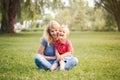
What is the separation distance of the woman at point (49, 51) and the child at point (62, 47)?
4.0 inches

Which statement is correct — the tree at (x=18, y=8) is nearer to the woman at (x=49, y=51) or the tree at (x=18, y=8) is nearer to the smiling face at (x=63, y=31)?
the woman at (x=49, y=51)

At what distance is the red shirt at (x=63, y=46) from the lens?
871cm

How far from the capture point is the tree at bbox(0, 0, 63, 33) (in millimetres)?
37125

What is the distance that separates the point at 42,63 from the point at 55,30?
0.86 meters

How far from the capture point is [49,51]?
28.9 feet

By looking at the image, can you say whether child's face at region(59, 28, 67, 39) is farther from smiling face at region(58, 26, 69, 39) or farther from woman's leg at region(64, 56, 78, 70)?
woman's leg at region(64, 56, 78, 70)

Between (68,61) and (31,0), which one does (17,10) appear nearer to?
(31,0)

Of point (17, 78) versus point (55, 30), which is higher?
point (55, 30)

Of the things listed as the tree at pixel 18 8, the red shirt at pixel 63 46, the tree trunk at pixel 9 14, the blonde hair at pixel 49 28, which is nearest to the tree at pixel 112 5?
the tree at pixel 18 8

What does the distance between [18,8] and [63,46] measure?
3137cm

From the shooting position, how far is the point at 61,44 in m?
8.74

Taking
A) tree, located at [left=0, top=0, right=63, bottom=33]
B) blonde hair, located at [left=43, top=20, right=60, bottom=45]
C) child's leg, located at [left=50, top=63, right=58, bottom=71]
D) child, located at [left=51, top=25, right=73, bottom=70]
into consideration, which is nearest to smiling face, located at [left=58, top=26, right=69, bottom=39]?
child, located at [left=51, top=25, right=73, bottom=70]

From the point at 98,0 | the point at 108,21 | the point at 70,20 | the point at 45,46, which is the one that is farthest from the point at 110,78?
the point at 70,20

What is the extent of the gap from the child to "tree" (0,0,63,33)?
28.4 metres
